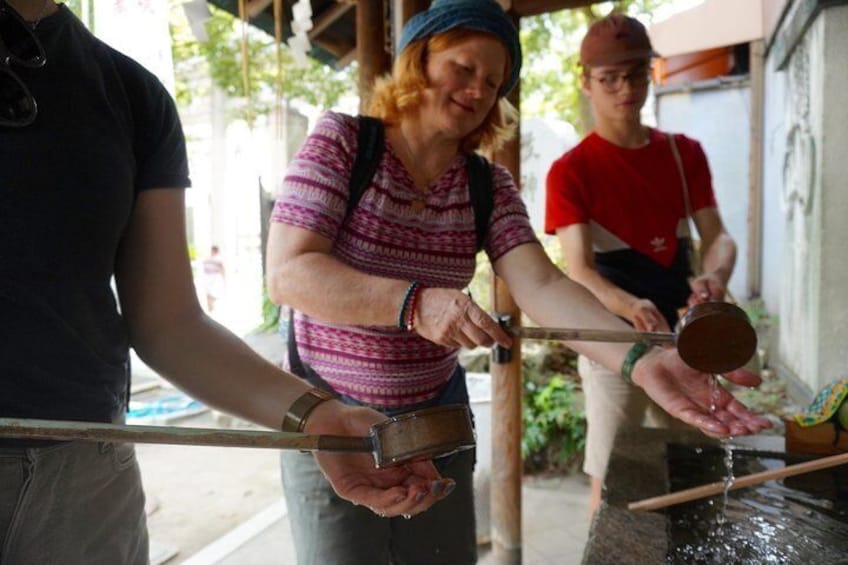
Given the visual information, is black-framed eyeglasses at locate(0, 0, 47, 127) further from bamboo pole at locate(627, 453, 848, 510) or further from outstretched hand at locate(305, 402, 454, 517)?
bamboo pole at locate(627, 453, 848, 510)

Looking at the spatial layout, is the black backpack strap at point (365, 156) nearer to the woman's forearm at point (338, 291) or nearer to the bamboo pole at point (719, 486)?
the woman's forearm at point (338, 291)

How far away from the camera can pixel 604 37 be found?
2945 mm

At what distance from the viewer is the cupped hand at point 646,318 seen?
8.00ft

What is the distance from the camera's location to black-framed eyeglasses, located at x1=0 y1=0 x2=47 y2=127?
1.05 meters

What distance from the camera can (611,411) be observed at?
313 cm

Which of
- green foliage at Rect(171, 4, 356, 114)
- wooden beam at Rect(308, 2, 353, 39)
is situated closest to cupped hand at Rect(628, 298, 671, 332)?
wooden beam at Rect(308, 2, 353, 39)

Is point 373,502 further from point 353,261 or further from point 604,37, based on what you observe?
point 604,37

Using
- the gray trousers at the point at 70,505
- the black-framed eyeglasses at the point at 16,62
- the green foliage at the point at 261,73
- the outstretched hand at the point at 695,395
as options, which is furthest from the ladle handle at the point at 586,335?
the green foliage at the point at 261,73

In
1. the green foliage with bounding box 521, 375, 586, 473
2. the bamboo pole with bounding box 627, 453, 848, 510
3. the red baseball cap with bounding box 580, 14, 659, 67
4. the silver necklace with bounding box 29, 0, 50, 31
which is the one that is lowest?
the green foliage with bounding box 521, 375, 586, 473

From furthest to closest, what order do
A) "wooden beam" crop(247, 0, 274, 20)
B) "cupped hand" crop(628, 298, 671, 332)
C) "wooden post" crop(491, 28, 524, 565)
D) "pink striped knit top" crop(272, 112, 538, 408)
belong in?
"wooden post" crop(491, 28, 524, 565), "wooden beam" crop(247, 0, 274, 20), "cupped hand" crop(628, 298, 671, 332), "pink striped knit top" crop(272, 112, 538, 408)

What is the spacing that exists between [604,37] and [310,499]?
2189mm

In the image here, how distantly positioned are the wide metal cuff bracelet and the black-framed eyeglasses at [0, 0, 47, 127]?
2.13 ft

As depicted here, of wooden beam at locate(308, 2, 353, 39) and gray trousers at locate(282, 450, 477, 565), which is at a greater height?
wooden beam at locate(308, 2, 353, 39)

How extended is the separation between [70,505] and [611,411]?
→ 8.06 ft
